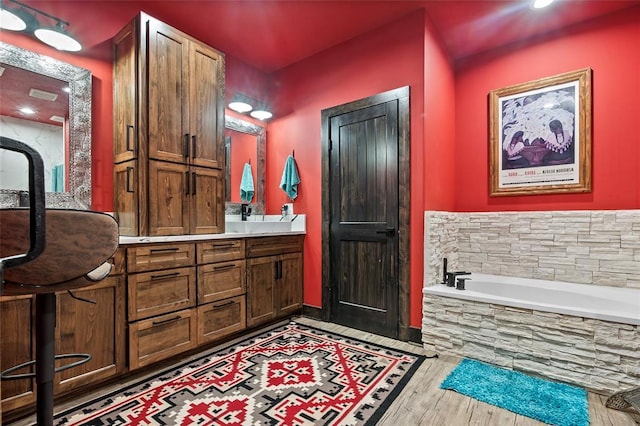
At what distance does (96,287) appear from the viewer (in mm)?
1847

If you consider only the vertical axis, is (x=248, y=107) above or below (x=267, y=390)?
above

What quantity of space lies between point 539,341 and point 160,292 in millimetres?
2558

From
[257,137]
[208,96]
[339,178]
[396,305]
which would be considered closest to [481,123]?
[339,178]

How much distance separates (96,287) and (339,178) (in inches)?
83.0

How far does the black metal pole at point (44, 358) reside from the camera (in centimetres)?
116

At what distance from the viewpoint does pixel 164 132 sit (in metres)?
2.39

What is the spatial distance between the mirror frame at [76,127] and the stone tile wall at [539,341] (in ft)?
9.10

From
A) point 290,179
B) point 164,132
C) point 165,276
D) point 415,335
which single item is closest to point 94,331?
point 165,276

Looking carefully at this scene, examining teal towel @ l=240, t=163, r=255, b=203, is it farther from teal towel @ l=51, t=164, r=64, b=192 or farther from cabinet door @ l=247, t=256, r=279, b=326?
teal towel @ l=51, t=164, r=64, b=192

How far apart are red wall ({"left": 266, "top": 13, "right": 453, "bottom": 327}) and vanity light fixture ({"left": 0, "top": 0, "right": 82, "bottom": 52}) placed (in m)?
1.93

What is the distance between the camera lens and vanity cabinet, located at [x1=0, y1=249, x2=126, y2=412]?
1.58m

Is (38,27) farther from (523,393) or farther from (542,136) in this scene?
(542,136)

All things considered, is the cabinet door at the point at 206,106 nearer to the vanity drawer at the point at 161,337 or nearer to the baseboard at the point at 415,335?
the vanity drawer at the point at 161,337

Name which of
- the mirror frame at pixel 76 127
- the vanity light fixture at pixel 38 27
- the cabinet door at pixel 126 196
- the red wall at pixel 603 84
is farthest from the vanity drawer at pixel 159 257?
the red wall at pixel 603 84
